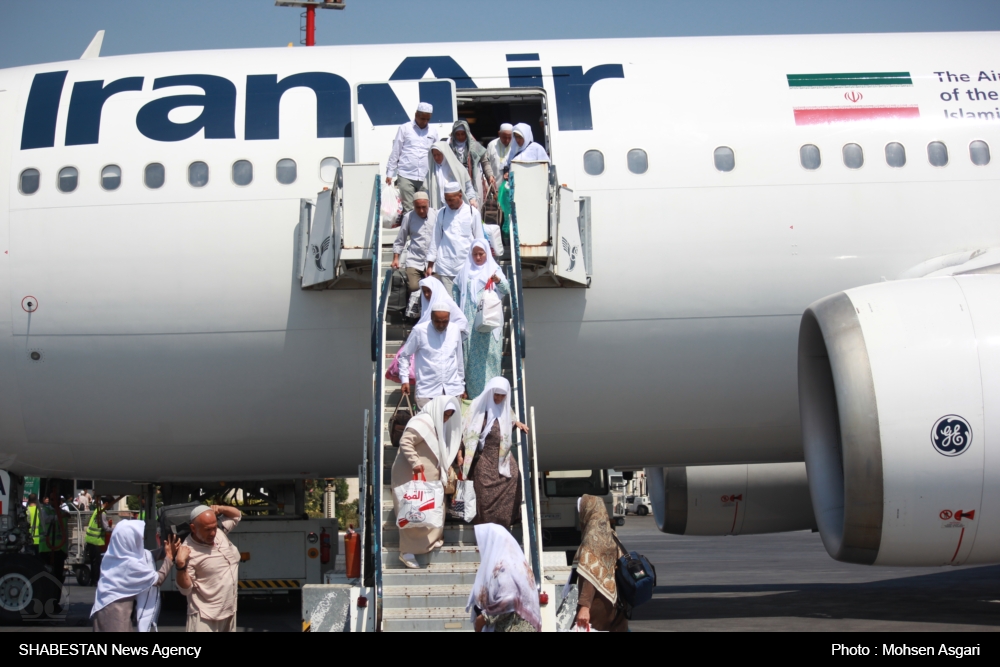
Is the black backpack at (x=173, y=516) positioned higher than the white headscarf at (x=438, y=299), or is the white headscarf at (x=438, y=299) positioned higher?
the white headscarf at (x=438, y=299)

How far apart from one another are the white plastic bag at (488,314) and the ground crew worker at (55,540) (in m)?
5.20

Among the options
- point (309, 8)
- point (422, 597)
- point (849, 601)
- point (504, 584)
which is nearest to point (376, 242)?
point (422, 597)

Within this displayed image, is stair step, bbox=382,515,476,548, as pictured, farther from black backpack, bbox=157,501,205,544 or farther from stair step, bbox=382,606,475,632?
black backpack, bbox=157,501,205,544

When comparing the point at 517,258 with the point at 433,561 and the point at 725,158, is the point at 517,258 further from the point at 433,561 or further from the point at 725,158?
the point at 433,561

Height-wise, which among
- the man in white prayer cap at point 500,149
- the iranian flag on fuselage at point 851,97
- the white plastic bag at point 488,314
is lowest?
the white plastic bag at point 488,314

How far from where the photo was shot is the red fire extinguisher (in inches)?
391

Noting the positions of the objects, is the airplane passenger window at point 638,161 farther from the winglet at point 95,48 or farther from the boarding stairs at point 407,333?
the winglet at point 95,48

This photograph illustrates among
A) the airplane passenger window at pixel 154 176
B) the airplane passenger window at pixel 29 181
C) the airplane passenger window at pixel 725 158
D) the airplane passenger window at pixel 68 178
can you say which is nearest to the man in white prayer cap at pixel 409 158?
the airplane passenger window at pixel 154 176

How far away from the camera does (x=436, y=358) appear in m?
7.36

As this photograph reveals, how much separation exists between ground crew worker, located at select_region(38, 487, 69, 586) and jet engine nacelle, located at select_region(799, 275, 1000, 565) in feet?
23.9

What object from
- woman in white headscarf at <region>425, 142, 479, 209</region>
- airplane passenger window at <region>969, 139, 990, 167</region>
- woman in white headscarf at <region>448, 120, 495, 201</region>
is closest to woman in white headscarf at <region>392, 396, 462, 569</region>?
woman in white headscarf at <region>425, 142, 479, 209</region>

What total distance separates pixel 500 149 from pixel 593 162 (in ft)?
3.01

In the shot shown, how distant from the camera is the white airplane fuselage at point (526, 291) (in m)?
8.66

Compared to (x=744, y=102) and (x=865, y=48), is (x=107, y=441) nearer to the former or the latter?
(x=744, y=102)
